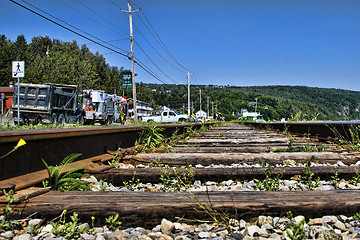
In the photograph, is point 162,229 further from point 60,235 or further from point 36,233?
point 36,233

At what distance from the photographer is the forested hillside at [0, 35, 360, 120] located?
→ 167 ft

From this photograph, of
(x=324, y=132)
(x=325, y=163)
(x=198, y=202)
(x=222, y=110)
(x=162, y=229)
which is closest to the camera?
(x=162, y=229)

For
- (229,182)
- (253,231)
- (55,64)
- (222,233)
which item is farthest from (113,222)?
(55,64)

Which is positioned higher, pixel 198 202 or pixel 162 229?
pixel 198 202

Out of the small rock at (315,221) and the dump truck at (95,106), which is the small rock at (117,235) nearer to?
the small rock at (315,221)

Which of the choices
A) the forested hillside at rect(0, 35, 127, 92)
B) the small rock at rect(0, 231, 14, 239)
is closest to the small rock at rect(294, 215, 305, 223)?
the small rock at rect(0, 231, 14, 239)

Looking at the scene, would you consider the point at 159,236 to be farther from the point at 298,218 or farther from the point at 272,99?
the point at 272,99

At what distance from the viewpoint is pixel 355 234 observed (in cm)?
138

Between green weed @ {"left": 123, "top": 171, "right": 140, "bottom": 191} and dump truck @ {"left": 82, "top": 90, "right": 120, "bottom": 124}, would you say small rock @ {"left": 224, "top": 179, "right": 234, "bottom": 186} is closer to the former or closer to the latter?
green weed @ {"left": 123, "top": 171, "right": 140, "bottom": 191}

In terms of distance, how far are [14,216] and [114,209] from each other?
21.1 inches

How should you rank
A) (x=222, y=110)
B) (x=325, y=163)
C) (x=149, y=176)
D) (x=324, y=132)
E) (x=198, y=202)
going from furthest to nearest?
(x=222, y=110)
(x=324, y=132)
(x=325, y=163)
(x=149, y=176)
(x=198, y=202)

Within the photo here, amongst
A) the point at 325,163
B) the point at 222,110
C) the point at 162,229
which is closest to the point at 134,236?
the point at 162,229

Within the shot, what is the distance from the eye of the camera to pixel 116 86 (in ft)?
309

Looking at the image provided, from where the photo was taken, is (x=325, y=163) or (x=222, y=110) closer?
(x=325, y=163)
